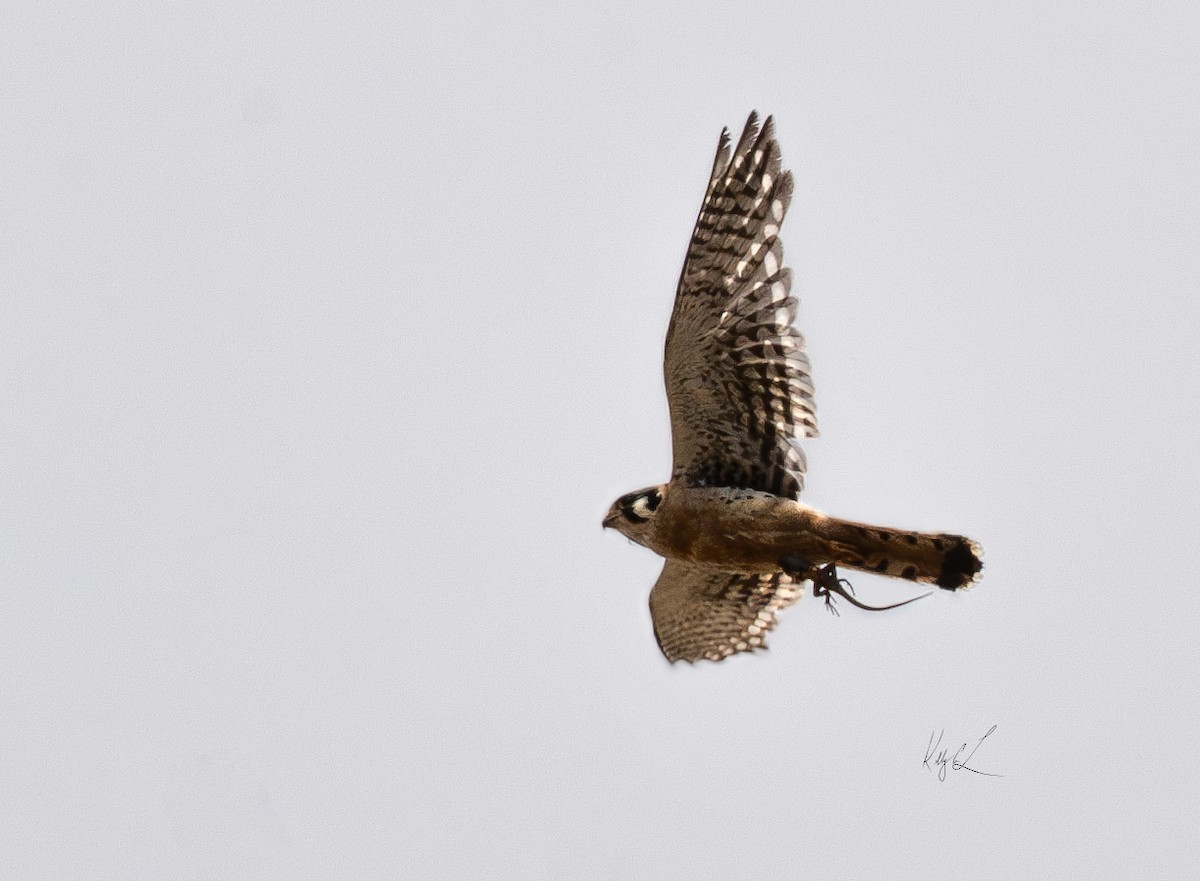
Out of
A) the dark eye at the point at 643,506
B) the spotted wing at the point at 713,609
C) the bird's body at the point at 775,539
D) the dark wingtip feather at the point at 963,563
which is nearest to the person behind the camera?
the dark wingtip feather at the point at 963,563

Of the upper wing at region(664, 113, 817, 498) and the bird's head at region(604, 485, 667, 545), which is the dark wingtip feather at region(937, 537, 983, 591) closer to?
the upper wing at region(664, 113, 817, 498)

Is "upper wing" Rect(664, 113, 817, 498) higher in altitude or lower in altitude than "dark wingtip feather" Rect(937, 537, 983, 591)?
higher

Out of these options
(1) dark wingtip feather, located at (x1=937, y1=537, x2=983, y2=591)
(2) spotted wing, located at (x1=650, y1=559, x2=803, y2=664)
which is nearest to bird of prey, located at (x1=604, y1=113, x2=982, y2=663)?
(1) dark wingtip feather, located at (x1=937, y1=537, x2=983, y2=591)

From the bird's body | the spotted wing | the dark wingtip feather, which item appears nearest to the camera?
the dark wingtip feather

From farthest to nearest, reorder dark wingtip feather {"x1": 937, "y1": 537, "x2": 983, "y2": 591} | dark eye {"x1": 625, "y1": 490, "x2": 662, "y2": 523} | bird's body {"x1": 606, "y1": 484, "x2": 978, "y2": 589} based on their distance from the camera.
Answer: dark eye {"x1": 625, "y1": 490, "x2": 662, "y2": 523}
bird's body {"x1": 606, "y1": 484, "x2": 978, "y2": 589}
dark wingtip feather {"x1": 937, "y1": 537, "x2": 983, "y2": 591}

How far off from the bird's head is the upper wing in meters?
0.22

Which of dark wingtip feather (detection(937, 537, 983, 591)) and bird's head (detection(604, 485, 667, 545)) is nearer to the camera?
dark wingtip feather (detection(937, 537, 983, 591))

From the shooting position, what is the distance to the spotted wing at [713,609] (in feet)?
38.6

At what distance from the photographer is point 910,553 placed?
33.1 feet

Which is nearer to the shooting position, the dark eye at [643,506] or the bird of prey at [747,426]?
the bird of prey at [747,426]

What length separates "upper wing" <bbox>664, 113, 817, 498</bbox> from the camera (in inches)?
398

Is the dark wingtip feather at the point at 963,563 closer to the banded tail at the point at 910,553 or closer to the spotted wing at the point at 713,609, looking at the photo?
the banded tail at the point at 910,553

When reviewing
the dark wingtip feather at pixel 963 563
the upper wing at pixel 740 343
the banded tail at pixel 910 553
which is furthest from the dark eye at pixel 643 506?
the dark wingtip feather at pixel 963 563

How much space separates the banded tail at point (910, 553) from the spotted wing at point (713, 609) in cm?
146
